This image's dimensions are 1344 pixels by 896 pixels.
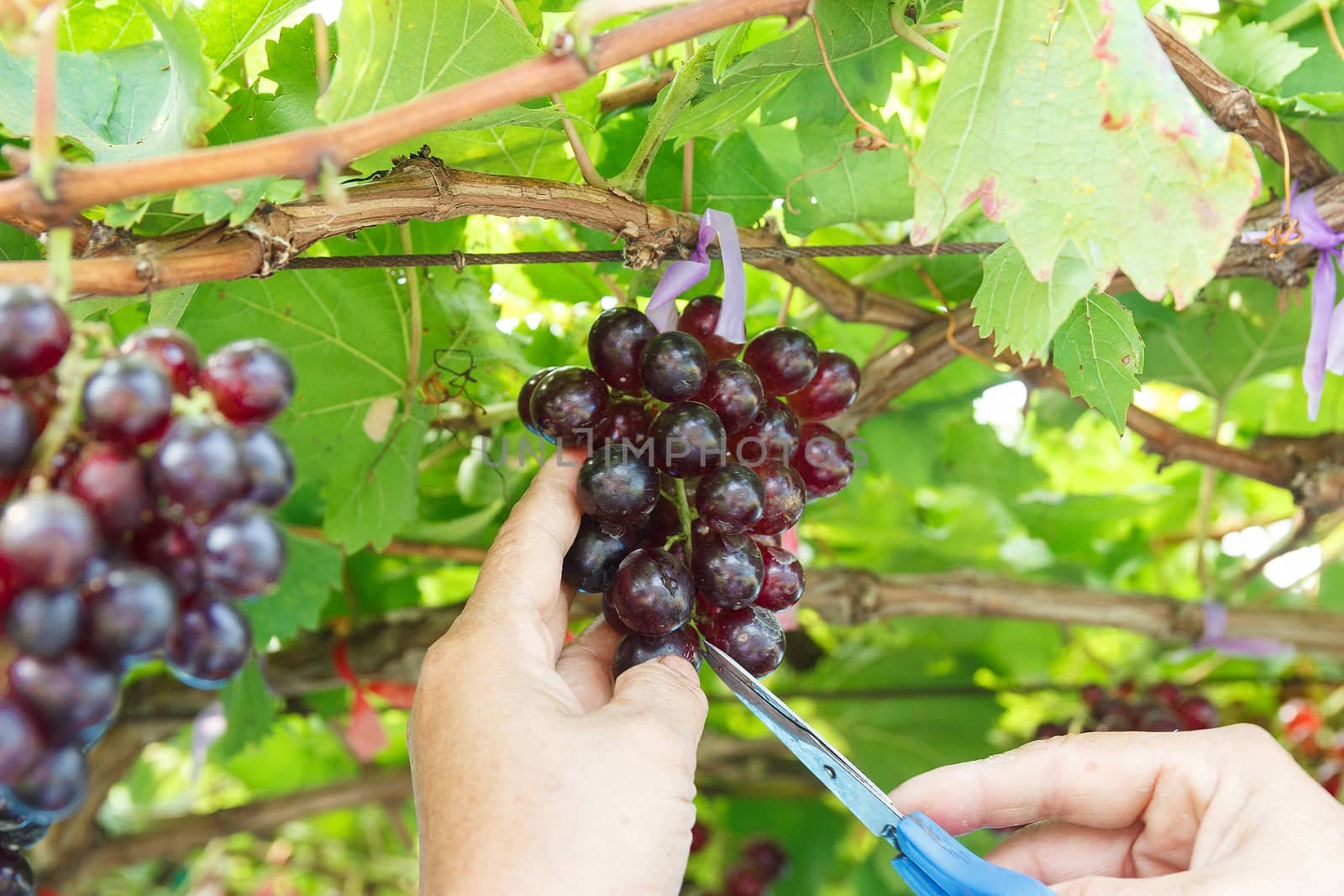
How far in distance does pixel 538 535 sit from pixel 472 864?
29 centimetres

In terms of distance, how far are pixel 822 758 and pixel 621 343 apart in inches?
17.1

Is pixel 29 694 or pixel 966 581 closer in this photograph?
pixel 29 694

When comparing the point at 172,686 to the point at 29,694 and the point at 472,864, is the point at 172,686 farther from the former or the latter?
the point at 29,694

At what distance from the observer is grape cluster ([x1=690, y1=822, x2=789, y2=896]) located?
2.17 m

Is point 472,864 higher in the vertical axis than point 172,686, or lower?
higher

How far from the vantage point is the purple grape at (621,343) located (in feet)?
3.32

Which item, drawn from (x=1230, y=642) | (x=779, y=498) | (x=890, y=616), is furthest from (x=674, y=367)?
(x=1230, y=642)

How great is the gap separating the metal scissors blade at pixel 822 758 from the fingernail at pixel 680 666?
2.6 inches

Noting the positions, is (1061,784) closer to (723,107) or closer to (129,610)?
(723,107)

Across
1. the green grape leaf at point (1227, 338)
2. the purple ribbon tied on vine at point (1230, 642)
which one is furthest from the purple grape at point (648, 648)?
the purple ribbon tied on vine at point (1230, 642)

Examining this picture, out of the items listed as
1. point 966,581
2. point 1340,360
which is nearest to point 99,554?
point 1340,360

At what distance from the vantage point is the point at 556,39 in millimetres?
645

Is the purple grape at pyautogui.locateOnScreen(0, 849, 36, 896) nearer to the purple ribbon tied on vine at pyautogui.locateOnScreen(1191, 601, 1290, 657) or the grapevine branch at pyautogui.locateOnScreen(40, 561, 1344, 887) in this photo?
the grapevine branch at pyautogui.locateOnScreen(40, 561, 1344, 887)

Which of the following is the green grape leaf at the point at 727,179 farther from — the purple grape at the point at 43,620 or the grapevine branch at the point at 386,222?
the purple grape at the point at 43,620
